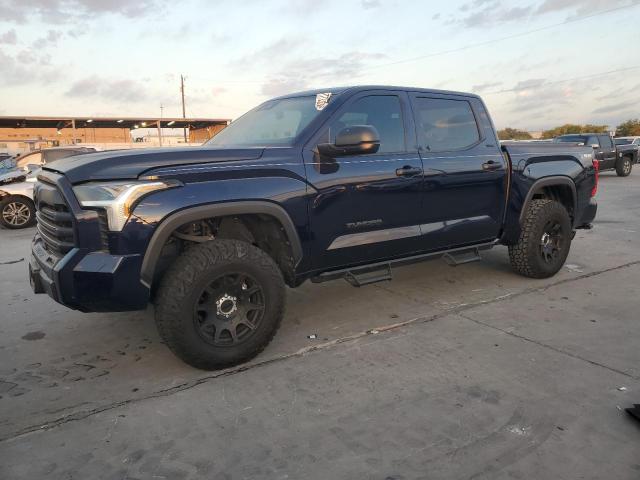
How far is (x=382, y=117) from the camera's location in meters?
4.14

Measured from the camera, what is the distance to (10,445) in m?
2.57

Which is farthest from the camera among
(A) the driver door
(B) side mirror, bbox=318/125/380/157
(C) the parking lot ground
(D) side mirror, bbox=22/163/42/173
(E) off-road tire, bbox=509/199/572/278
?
(D) side mirror, bbox=22/163/42/173

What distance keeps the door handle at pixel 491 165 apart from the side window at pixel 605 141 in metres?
16.1

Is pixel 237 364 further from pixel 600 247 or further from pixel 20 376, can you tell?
pixel 600 247

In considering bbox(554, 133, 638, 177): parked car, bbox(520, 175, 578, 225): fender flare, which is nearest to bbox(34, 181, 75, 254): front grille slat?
bbox(520, 175, 578, 225): fender flare

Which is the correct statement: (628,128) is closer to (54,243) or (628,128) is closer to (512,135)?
(512,135)

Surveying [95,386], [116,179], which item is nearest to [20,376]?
[95,386]

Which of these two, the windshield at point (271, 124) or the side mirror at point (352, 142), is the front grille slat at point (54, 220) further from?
the side mirror at point (352, 142)

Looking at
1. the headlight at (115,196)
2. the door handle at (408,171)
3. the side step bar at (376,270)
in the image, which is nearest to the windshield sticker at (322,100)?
the door handle at (408,171)

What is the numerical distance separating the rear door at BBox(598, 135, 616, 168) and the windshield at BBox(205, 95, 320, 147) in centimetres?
1737

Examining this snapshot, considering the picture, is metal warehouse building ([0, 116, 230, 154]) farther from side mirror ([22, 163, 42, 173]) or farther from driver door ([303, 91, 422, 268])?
driver door ([303, 91, 422, 268])

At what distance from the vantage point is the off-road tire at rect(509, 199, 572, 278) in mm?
5082

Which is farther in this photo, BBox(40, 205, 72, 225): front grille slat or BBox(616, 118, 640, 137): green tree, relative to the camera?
BBox(616, 118, 640, 137): green tree

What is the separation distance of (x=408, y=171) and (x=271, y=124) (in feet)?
3.85
